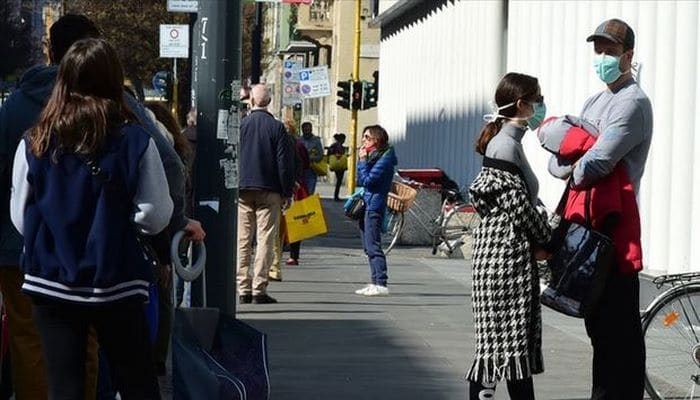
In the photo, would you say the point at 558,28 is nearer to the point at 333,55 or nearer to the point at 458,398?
the point at 458,398

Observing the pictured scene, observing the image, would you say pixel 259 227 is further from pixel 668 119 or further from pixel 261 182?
pixel 668 119

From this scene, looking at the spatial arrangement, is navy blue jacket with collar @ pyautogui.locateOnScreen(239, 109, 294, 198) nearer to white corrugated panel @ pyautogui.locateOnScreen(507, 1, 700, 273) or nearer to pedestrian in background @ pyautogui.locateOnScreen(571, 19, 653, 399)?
white corrugated panel @ pyautogui.locateOnScreen(507, 1, 700, 273)

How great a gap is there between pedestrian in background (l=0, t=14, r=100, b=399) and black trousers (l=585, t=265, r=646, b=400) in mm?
2289

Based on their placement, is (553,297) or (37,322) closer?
(37,322)

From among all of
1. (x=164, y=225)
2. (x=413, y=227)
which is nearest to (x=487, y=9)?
(x=413, y=227)

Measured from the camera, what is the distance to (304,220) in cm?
1748

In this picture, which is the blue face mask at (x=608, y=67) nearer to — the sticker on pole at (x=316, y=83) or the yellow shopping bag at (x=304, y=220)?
the yellow shopping bag at (x=304, y=220)

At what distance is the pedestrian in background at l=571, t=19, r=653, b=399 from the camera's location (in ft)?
24.7

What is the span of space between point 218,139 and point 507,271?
2.16 meters

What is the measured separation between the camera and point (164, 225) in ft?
20.1

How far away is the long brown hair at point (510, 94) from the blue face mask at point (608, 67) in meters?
0.30

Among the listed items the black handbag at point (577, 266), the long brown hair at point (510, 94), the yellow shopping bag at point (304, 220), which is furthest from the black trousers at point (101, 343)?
the yellow shopping bag at point (304, 220)

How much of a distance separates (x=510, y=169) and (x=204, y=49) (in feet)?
6.76

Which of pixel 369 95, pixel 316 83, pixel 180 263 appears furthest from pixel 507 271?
pixel 369 95
